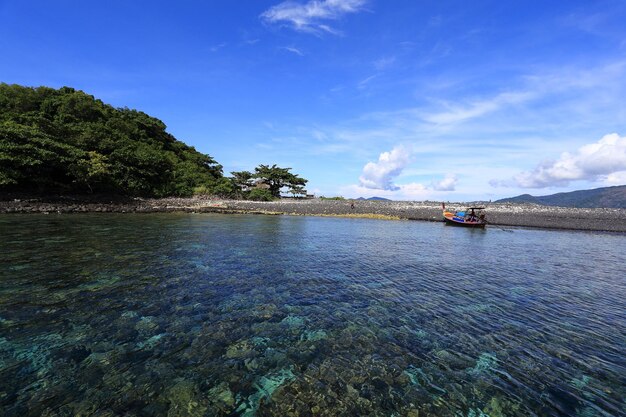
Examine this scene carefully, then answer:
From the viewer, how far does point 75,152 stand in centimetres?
5334

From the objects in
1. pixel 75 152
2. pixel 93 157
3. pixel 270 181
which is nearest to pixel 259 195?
pixel 270 181

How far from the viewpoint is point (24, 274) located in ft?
44.8

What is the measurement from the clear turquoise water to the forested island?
1708 inches

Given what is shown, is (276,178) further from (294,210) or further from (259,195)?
(294,210)

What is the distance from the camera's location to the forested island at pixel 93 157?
48250mm

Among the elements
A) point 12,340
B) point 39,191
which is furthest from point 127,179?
point 12,340

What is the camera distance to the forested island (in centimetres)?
4825

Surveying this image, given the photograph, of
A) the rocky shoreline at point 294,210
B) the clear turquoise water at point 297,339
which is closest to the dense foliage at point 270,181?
the rocky shoreline at point 294,210

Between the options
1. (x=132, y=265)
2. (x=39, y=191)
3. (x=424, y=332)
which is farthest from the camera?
(x=39, y=191)

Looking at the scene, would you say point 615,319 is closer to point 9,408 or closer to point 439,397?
point 439,397

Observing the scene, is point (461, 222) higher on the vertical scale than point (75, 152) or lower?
lower

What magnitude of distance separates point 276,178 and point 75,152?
55941mm

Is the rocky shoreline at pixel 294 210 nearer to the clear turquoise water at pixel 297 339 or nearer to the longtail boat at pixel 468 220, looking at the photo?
the longtail boat at pixel 468 220

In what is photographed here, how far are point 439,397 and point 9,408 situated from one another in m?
9.27
